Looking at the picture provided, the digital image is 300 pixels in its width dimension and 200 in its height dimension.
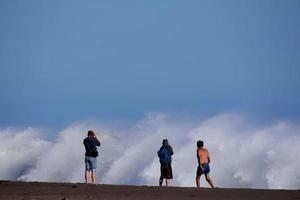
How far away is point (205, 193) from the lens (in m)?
18.8

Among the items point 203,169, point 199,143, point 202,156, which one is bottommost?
point 203,169

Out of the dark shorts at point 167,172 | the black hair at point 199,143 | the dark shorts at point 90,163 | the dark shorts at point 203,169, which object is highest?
the black hair at point 199,143

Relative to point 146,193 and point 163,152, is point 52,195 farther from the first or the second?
point 163,152

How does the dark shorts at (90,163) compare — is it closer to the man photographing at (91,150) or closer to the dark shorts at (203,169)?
the man photographing at (91,150)

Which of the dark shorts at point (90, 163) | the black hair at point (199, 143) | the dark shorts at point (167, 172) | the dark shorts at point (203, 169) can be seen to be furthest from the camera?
the dark shorts at point (167, 172)

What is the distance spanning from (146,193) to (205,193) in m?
1.87

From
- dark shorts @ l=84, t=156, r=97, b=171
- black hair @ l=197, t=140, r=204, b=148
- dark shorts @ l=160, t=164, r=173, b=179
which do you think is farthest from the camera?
dark shorts @ l=160, t=164, r=173, b=179

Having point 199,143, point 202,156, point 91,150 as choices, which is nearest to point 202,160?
point 202,156

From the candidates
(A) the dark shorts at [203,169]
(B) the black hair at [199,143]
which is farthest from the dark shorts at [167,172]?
(B) the black hair at [199,143]

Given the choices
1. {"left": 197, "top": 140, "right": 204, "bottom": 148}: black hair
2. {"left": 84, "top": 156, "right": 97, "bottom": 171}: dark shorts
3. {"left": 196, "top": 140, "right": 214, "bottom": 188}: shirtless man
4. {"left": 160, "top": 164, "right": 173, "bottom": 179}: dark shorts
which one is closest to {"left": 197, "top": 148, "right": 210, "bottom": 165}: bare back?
{"left": 196, "top": 140, "right": 214, "bottom": 188}: shirtless man

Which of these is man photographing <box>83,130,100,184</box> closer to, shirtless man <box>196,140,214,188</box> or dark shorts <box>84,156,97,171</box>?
dark shorts <box>84,156,97,171</box>

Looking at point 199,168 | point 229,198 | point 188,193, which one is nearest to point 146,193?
point 188,193

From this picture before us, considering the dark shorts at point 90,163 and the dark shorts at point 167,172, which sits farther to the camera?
the dark shorts at point 167,172

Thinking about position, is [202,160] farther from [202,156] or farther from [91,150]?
[91,150]
